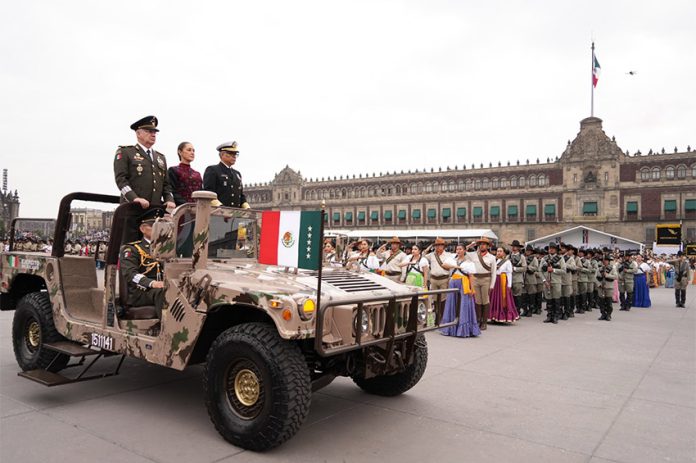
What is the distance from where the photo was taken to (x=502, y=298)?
38.7 ft

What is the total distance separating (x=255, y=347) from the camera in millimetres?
3824

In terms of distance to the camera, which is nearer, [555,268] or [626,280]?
[555,268]

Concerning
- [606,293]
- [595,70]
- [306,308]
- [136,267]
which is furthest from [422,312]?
[595,70]

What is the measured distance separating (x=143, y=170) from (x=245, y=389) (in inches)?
117

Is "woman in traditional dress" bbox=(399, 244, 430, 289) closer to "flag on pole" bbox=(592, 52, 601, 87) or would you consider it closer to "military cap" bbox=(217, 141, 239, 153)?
"military cap" bbox=(217, 141, 239, 153)

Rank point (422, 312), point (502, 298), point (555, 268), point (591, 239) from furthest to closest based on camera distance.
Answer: point (591, 239)
point (555, 268)
point (502, 298)
point (422, 312)

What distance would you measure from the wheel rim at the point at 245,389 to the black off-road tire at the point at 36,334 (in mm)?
2716

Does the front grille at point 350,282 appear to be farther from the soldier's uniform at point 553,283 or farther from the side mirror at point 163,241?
the soldier's uniform at point 553,283

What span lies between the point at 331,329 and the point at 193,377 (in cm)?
284

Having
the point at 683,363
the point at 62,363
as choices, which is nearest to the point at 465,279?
the point at 683,363

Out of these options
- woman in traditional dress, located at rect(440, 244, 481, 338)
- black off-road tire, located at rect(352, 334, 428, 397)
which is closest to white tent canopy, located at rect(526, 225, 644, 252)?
woman in traditional dress, located at rect(440, 244, 481, 338)

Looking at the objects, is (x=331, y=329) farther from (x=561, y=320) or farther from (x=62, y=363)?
(x=561, y=320)

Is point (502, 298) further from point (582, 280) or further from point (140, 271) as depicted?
point (140, 271)

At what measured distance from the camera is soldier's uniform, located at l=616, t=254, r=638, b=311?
630 inches
